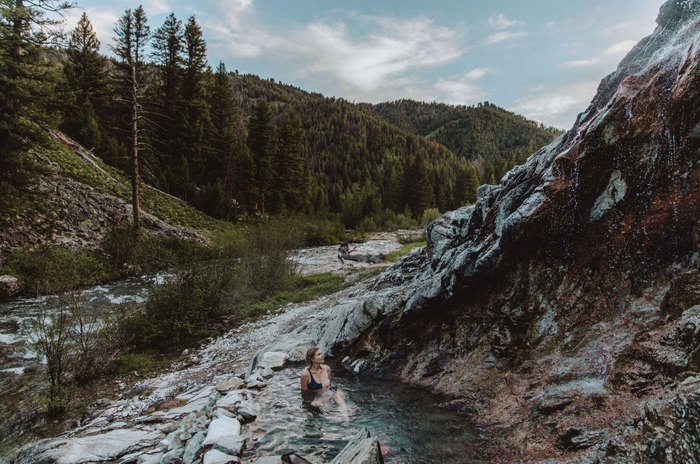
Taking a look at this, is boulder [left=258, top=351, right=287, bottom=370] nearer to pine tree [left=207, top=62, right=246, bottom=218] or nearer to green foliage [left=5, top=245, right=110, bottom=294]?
green foliage [left=5, top=245, right=110, bottom=294]

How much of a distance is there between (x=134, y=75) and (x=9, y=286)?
433 inches

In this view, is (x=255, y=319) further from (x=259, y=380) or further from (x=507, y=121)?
(x=507, y=121)

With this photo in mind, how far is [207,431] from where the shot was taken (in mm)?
4891

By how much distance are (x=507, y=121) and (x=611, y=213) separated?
190 metres

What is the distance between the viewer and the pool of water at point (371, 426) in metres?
4.47

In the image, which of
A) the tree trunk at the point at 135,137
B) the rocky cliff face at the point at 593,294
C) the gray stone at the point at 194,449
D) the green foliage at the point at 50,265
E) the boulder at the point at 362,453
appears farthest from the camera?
the tree trunk at the point at 135,137

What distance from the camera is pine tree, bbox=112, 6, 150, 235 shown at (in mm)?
19525

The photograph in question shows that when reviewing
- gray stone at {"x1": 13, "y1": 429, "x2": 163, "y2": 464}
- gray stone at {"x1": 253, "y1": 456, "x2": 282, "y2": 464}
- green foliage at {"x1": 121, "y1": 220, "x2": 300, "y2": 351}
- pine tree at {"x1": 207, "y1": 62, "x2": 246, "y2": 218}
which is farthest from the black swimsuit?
pine tree at {"x1": 207, "y1": 62, "x2": 246, "y2": 218}

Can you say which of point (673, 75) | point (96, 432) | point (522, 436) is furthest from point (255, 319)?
point (673, 75)

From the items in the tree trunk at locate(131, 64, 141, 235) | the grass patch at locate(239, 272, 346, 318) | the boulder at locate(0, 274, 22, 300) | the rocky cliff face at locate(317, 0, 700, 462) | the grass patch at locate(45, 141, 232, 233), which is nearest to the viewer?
the rocky cliff face at locate(317, 0, 700, 462)

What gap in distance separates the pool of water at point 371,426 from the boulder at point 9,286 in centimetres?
1324

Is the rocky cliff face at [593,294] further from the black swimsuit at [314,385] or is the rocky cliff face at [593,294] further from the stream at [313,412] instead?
the black swimsuit at [314,385]

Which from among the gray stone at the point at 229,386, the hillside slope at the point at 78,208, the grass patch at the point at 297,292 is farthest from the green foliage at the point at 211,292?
the hillside slope at the point at 78,208

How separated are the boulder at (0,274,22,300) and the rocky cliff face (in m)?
14.2
